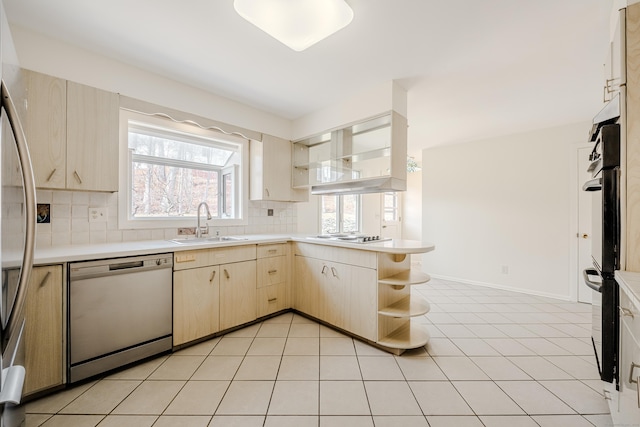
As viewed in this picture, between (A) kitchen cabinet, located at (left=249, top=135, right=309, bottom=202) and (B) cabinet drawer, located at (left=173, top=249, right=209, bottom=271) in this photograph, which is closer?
(B) cabinet drawer, located at (left=173, top=249, right=209, bottom=271)

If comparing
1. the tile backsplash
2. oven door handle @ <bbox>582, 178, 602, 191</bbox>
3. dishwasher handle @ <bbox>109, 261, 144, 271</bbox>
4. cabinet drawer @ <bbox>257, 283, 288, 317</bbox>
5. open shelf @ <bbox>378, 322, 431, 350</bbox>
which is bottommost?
open shelf @ <bbox>378, 322, 431, 350</bbox>

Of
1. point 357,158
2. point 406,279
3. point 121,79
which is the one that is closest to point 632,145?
point 406,279

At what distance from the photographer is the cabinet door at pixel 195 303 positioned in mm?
2145

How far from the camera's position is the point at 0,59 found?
2.42ft

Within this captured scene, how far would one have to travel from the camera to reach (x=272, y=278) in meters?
2.85

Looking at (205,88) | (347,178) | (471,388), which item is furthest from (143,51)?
(471,388)

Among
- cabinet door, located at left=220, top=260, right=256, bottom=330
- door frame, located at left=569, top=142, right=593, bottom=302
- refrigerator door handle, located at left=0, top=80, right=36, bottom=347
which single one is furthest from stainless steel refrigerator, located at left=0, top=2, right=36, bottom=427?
door frame, located at left=569, top=142, right=593, bottom=302

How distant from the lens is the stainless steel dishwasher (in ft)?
5.50

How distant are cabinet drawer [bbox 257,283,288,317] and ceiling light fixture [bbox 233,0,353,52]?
230cm

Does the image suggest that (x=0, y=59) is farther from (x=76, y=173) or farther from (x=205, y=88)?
(x=205, y=88)

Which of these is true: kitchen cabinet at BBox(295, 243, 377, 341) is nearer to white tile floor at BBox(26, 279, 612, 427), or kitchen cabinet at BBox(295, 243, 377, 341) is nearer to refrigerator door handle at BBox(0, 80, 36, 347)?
white tile floor at BBox(26, 279, 612, 427)

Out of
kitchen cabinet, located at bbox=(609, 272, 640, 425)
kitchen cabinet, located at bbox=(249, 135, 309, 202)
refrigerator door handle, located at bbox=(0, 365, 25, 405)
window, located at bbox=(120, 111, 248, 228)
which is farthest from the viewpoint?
kitchen cabinet, located at bbox=(249, 135, 309, 202)

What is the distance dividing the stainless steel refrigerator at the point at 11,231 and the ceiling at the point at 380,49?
1.16m

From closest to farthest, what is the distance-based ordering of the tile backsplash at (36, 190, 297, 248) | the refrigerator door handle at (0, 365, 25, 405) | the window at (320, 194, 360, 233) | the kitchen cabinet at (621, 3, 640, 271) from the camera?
1. the refrigerator door handle at (0, 365, 25, 405)
2. the kitchen cabinet at (621, 3, 640, 271)
3. the tile backsplash at (36, 190, 297, 248)
4. the window at (320, 194, 360, 233)
